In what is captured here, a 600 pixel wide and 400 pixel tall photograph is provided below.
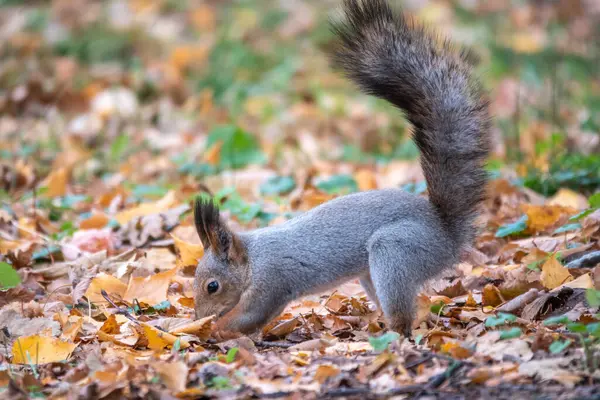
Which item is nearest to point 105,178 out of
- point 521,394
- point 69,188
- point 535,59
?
point 69,188

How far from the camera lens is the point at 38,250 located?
395 centimetres

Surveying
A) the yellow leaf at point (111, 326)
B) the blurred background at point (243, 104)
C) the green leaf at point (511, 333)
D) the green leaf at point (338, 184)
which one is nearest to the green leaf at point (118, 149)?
the blurred background at point (243, 104)

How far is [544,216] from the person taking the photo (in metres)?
3.89

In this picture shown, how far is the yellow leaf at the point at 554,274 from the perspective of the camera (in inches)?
122

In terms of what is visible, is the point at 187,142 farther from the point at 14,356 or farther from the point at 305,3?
the point at 305,3

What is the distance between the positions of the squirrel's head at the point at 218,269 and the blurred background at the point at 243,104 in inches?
42.3

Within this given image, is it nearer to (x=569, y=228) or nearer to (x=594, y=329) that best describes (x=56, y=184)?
(x=569, y=228)

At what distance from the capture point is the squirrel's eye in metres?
3.19

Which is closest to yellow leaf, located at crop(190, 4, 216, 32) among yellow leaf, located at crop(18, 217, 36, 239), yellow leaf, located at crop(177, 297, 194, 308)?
yellow leaf, located at crop(18, 217, 36, 239)

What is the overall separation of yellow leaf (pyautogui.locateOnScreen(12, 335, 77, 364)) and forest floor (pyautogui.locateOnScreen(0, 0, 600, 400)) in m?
0.01

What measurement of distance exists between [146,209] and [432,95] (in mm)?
1834

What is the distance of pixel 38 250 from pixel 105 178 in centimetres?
166

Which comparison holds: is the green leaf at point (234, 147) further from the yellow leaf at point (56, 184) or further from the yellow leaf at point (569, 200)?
the yellow leaf at point (569, 200)

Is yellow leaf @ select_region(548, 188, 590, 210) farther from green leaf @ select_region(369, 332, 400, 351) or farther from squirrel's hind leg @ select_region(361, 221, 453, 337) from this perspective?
green leaf @ select_region(369, 332, 400, 351)
